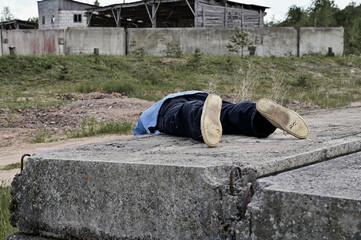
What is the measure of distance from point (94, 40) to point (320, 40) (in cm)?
965

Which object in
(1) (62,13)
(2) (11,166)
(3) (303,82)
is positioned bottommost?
(2) (11,166)

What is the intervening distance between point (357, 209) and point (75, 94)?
1104 centimetres

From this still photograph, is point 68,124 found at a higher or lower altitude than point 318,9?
lower

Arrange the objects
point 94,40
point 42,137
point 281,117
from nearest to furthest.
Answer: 1. point 281,117
2. point 42,137
3. point 94,40

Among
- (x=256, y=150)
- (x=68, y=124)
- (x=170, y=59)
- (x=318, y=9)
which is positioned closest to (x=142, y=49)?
(x=170, y=59)

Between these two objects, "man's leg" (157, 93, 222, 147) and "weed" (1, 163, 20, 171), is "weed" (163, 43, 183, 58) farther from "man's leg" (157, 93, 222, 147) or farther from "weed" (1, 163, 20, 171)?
"man's leg" (157, 93, 222, 147)

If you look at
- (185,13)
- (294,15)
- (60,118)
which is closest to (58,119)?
(60,118)

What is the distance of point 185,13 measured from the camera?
28.0 meters

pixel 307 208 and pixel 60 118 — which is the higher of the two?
pixel 307 208

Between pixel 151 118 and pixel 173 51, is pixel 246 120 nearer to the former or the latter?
pixel 151 118

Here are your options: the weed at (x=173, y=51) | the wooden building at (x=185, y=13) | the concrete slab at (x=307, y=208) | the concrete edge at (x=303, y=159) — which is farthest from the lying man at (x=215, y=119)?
the wooden building at (x=185, y=13)

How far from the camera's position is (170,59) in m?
17.2

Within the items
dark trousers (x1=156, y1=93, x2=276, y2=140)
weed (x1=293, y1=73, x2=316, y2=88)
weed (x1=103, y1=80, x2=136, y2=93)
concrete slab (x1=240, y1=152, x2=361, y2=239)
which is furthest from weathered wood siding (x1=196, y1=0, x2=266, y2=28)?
concrete slab (x1=240, y1=152, x2=361, y2=239)

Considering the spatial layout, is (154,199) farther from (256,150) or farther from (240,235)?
(256,150)
